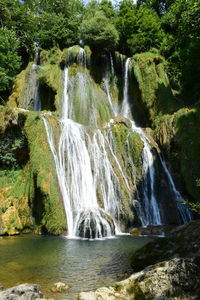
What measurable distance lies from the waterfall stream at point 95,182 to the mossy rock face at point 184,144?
81cm

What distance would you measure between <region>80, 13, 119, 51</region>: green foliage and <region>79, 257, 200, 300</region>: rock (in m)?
25.5

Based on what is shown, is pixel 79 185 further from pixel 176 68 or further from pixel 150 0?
pixel 150 0

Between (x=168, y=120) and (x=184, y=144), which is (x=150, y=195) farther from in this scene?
(x=168, y=120)

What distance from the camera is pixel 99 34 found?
91.6 feet

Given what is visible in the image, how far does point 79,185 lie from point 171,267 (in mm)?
10902

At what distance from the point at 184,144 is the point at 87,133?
614cm

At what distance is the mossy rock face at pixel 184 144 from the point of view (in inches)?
653

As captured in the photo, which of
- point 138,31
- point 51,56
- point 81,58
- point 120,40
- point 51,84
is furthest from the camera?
point 120,40

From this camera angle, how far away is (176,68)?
88.3 feet

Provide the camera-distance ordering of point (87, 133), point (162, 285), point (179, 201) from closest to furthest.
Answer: point (162, 285), point (179, 201), point (87, 133)

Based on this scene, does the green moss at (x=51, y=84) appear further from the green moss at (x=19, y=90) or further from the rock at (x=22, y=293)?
the rock at (x=22, y=293)

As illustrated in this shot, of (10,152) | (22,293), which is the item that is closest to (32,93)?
(10,152)

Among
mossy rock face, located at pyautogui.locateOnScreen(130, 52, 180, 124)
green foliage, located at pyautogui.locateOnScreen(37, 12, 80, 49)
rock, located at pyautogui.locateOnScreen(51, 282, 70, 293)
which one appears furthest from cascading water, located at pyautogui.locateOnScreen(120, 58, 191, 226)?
green foliage, located at pyautogui.locateOnScreen(37, 12, 80, 49)

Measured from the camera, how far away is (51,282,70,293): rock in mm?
6297
